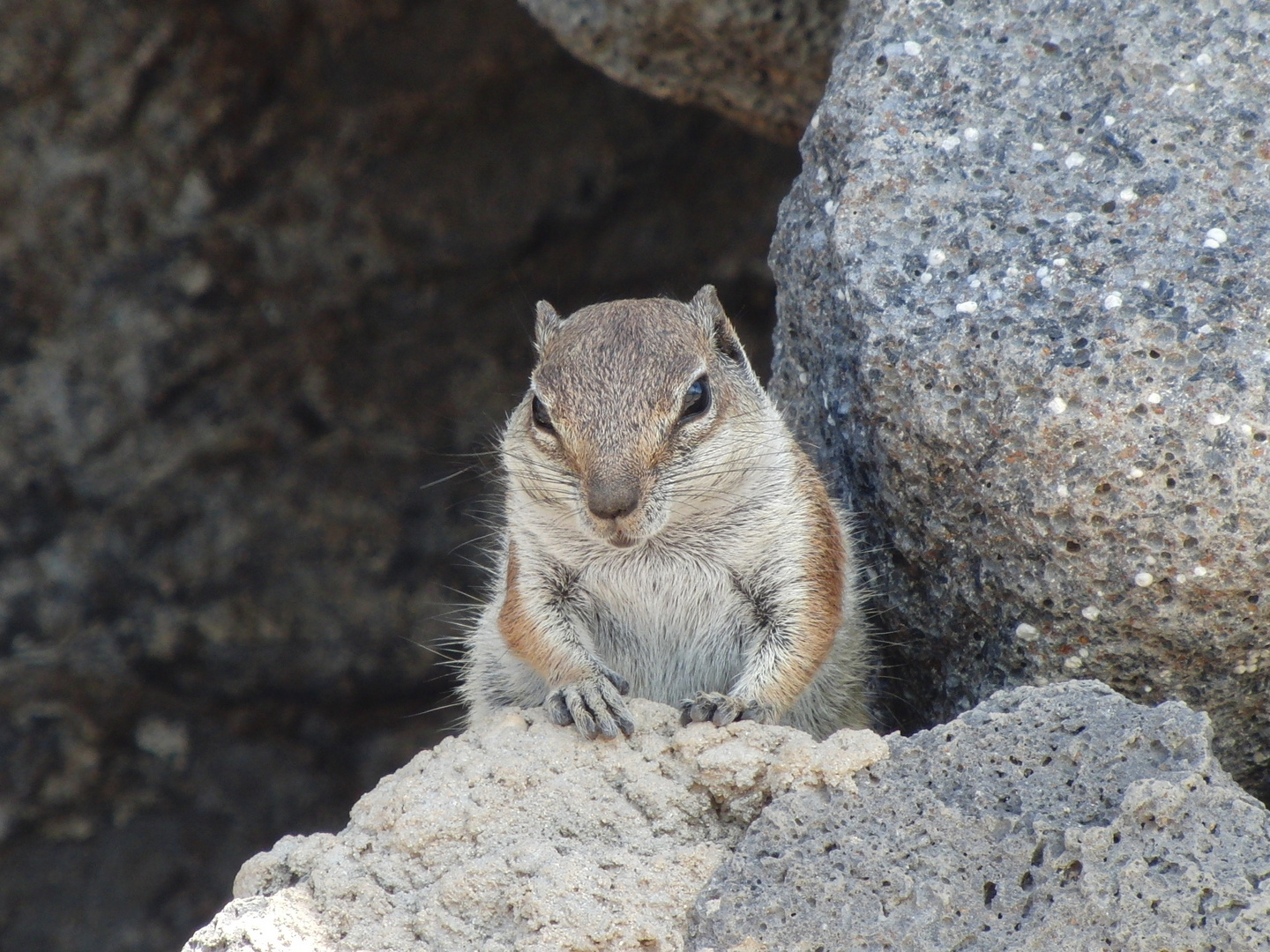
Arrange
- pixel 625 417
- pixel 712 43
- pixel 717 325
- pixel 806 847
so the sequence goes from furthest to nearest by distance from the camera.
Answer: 1. pixel 712 43
2. pixel 717 325
3. pixel 625 417
4. pixel 806 847

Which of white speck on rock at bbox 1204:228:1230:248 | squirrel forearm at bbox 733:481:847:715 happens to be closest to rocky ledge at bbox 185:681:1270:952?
squirrel forearm at bbox 733:481:847:715

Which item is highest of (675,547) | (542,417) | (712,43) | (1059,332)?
(712,43)

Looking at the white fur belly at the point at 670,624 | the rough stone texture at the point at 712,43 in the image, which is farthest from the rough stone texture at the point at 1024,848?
the rough stone texture at the point at 712,43

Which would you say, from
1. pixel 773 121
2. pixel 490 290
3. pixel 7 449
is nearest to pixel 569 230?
pixel 490 290

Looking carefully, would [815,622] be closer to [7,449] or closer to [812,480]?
[812,480]

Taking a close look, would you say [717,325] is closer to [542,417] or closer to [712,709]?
[542,417]

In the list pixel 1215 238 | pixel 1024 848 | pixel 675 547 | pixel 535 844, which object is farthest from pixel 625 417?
pixel 1215 238
